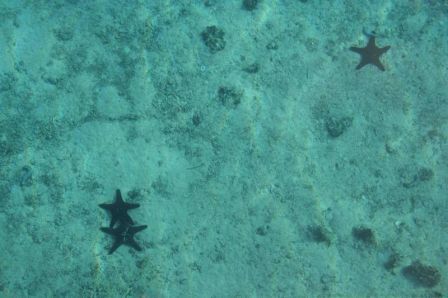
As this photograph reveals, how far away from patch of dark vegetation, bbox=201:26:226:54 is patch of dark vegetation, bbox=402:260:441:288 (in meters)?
3.90

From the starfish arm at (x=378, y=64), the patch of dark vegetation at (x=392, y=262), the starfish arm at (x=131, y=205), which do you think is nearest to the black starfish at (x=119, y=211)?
the starfish arm at (x=131, y=205)

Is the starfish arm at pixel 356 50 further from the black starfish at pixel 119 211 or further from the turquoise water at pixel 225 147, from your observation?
the black starfish at pixel 119 211

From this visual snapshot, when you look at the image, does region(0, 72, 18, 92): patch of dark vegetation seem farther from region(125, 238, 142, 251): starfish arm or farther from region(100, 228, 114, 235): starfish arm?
region(125, 238, 142, 251): starfish arm

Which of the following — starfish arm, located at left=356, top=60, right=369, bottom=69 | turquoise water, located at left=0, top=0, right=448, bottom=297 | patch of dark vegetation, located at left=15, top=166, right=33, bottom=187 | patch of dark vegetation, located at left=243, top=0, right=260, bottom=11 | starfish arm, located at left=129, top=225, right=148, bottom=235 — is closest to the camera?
starfish arm, located at left=129, top=225, right=148, bottom=235

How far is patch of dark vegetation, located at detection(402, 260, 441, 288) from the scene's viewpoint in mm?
→ 4730

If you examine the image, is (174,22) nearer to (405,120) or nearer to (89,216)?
(89,216)

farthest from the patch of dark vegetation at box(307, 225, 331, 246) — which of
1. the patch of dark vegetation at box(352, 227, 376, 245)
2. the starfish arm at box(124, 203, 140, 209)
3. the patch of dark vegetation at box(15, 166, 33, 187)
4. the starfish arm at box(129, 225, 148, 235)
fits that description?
the patch of dark vegetation at box(15, 166, 33, 187)

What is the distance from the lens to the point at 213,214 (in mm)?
4941

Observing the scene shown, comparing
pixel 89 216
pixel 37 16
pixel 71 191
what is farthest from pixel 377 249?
pixel 37 16

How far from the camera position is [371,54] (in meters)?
5.20

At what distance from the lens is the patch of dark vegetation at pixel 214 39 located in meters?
5.36

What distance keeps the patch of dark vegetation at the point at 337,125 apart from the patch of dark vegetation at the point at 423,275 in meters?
1.95

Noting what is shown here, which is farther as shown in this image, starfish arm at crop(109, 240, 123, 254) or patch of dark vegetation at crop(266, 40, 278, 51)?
patch of dark vegetation at crop(266, 40, 278, 51)

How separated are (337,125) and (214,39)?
211 cm
